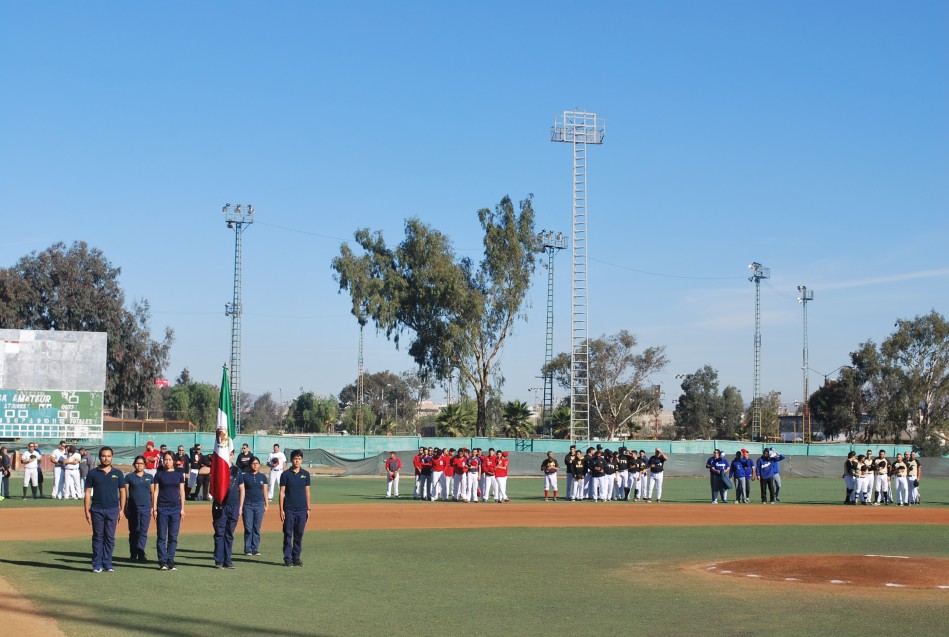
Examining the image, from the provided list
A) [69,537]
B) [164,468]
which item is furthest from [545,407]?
[164,468]

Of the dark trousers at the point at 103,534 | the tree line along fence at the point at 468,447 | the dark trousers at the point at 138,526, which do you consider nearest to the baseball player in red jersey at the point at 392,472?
the tree line along fence at the point at 468,447

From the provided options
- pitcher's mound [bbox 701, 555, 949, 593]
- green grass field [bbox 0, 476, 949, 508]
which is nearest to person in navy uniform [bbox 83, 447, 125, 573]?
pitcher's mound [bbox 701, 555, 949, 593]

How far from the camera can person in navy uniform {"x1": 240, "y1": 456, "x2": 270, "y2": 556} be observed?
17.4 metres

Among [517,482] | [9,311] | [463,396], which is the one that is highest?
[9,311]

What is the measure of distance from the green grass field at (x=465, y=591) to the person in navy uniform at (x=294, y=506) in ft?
1.21

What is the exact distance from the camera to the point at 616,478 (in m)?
37.8

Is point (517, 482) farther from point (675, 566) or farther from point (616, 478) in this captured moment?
point (675, 566)

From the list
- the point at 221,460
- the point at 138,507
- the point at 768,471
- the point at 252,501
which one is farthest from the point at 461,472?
the point at 221,460

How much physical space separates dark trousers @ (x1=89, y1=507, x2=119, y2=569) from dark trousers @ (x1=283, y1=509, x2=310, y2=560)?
8.61 ft

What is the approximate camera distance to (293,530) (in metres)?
16.9

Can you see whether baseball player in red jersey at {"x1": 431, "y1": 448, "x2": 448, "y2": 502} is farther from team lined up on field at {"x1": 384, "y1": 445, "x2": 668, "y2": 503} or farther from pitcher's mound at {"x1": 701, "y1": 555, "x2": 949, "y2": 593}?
pitcher's mound at {"x1": 701, "y1": 555, "x2": 949, "y2": 593}

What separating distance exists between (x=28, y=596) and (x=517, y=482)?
38088mm

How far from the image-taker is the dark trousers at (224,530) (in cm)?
1655

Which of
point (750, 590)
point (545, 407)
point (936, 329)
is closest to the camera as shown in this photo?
point (750, 590)
